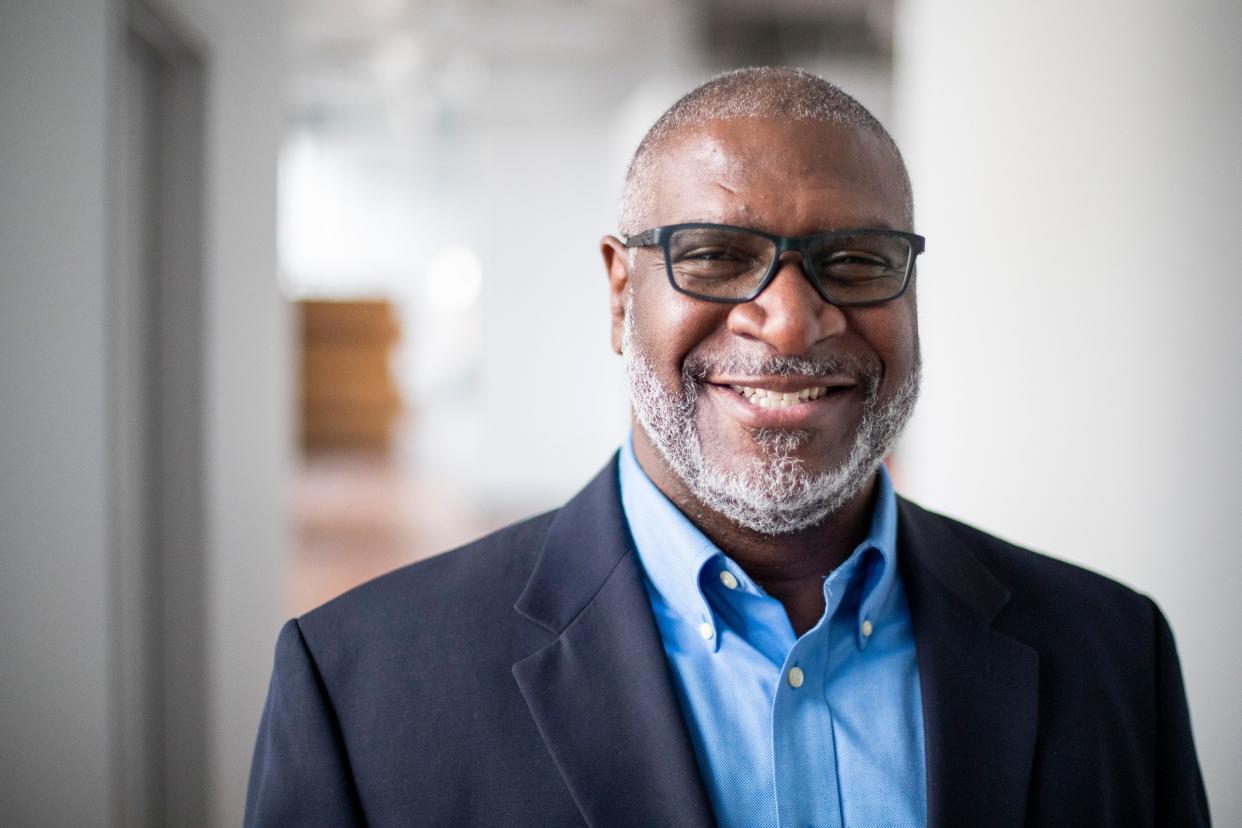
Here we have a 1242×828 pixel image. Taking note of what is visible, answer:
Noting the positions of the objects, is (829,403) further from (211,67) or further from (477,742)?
(211,67)

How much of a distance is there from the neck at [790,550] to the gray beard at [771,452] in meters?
0.02

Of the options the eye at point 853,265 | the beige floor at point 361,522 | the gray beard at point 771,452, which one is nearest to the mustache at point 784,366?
the gray beard at point 771,452

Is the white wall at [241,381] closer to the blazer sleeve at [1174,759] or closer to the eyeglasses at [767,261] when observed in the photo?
the eyeglasses at [767,261]

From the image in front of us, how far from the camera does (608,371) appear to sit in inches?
376

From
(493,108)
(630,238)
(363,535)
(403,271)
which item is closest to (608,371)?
(493,108)

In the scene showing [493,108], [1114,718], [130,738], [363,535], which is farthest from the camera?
[493,108]

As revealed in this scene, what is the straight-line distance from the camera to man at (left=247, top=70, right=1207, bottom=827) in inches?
45.0

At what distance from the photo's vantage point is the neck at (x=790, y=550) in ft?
4.24

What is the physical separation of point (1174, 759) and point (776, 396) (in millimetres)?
744

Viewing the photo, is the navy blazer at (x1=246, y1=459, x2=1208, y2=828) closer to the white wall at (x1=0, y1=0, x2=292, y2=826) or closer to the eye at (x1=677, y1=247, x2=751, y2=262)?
the eye at (x1=677, y1=247, x2=751, y2=262)

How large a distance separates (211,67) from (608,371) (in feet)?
23.3

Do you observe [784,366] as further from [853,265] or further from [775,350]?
[853,265]

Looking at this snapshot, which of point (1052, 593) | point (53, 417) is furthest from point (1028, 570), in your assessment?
point (53, 417)

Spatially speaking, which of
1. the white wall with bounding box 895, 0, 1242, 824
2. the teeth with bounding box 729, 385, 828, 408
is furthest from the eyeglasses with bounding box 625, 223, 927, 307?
the white wall with bounding box 895, 0, 1242, 824
